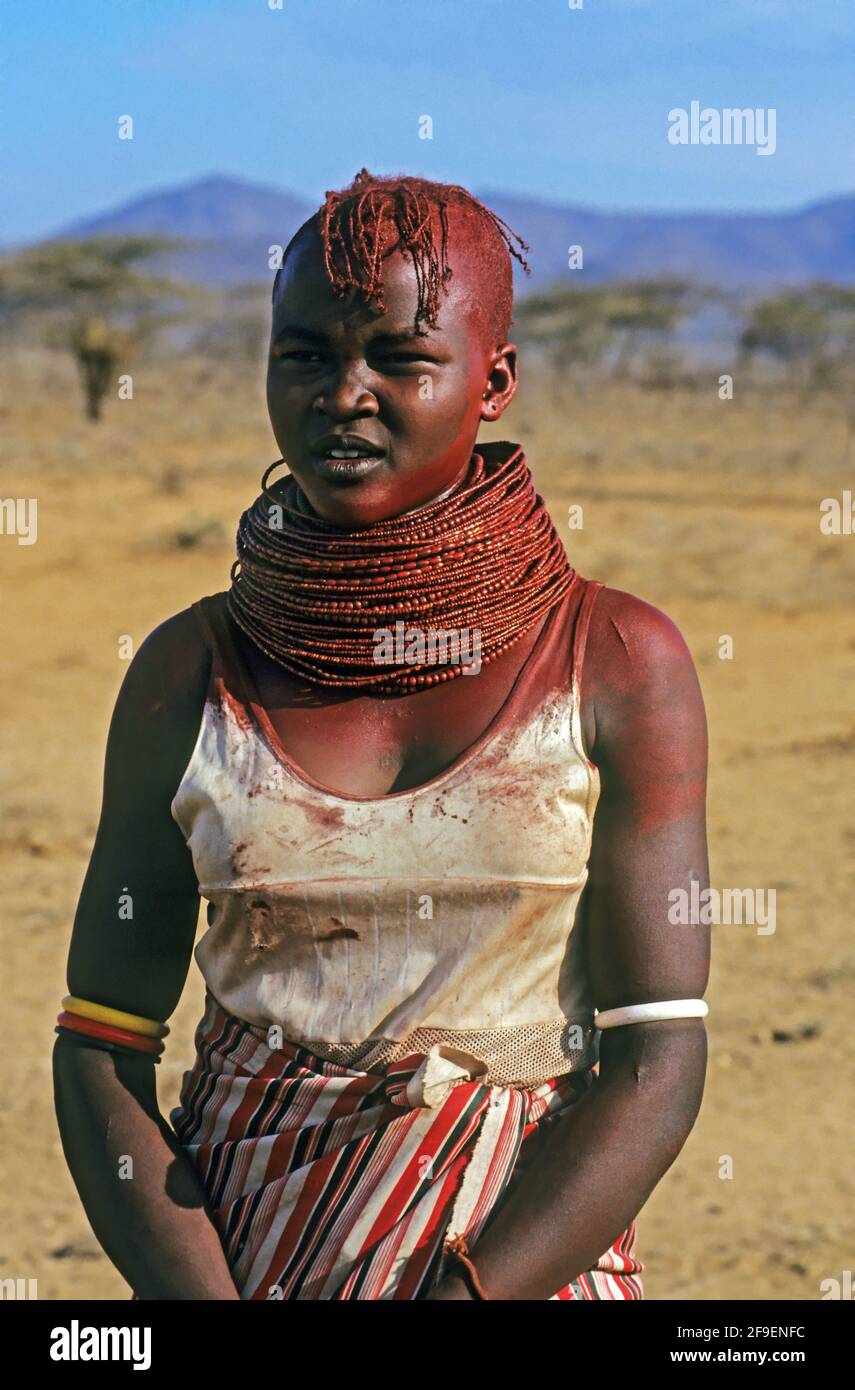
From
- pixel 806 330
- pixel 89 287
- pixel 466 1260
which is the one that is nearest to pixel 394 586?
pixel 466 1260

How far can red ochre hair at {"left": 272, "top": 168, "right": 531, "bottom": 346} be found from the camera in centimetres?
182

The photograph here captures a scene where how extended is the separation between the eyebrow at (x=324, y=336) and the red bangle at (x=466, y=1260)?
34.3 inches

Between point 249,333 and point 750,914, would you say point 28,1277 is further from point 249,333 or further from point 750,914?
point 249,333

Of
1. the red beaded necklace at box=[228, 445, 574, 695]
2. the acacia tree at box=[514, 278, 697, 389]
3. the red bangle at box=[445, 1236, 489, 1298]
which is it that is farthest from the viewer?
the acacia tree at box=[514, 278, 697, 389]

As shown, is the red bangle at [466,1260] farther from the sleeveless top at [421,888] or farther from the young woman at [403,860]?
the sleeveless top at [421,888]

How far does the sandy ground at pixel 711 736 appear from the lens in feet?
15.6

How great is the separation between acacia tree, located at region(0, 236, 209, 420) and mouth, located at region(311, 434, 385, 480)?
96.1ft

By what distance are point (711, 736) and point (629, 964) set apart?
7437mm

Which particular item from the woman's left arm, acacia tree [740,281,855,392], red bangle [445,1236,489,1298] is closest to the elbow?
the woman's left arm

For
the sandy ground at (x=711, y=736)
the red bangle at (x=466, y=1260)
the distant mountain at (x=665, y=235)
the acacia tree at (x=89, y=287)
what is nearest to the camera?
the red bangle at (x=466, y=1260)

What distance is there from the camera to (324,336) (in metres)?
1.85

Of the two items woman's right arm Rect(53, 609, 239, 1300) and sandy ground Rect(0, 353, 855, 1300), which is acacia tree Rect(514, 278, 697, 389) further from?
woman's right arm Rect(53, 609, 239, 1300)

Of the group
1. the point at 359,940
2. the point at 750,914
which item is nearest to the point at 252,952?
the point at 359,940

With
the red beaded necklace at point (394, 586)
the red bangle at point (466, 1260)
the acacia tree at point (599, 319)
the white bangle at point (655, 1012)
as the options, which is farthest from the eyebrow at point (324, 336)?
the acacia tree at point (599, 319)
